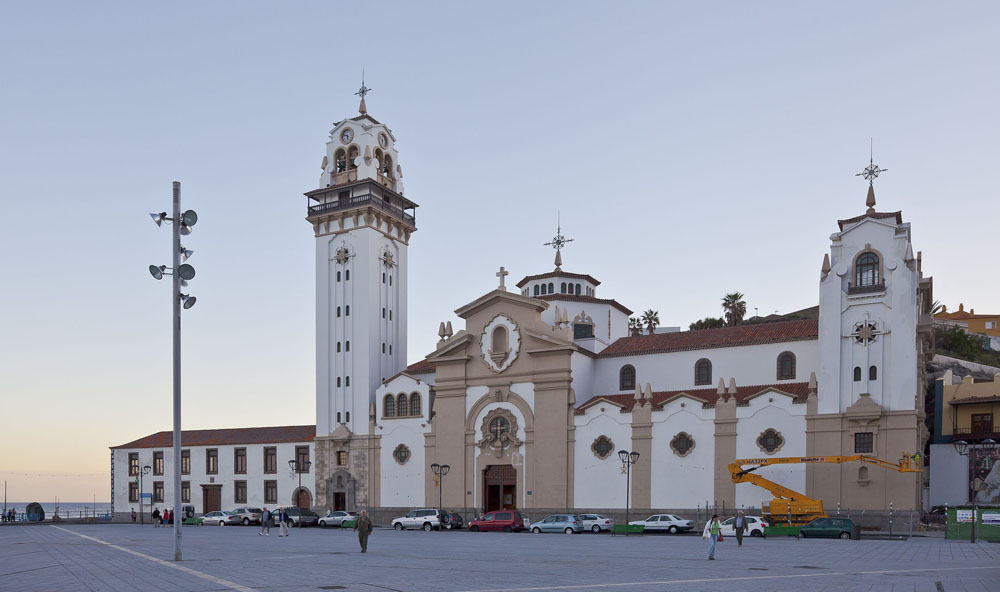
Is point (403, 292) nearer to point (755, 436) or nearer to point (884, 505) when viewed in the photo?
point (755, 436)

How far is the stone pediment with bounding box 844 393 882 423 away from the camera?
46.0 m

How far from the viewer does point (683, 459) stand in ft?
168

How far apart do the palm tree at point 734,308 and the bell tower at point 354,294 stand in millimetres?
43549

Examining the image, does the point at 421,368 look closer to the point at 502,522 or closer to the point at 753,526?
the point at 502,522

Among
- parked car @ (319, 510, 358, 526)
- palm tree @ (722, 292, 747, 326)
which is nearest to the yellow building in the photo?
palm tree @ (722, 292, 747, 326)

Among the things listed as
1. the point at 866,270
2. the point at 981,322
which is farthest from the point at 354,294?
the point at 981,322

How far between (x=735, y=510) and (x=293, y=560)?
3129 cm

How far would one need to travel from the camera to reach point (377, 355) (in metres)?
63.6

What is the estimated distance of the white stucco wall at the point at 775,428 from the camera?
47.7 metres

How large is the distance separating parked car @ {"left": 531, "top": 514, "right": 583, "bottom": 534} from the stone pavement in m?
14.3

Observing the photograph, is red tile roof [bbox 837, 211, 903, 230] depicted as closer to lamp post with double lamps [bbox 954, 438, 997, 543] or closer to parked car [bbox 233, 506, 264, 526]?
lamp post with double lamps [bbox 954, 438, 997, 543]

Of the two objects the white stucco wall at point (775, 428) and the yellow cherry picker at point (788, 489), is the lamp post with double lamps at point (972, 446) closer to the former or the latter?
the yellow cherry picker at point (788, 489)

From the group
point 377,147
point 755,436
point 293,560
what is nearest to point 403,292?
point 377,147

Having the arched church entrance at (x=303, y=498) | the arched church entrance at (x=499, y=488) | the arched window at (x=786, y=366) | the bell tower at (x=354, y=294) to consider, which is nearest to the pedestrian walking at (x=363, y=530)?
the arched church entrance at (x=499, y=488)
